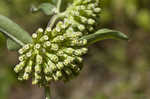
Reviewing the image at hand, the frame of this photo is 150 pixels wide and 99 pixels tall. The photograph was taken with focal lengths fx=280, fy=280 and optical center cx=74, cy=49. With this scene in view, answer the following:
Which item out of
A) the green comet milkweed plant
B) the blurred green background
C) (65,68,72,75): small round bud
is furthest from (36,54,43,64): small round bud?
the blurred green background

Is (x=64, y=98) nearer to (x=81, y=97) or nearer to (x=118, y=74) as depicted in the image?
(x=81, y=97)

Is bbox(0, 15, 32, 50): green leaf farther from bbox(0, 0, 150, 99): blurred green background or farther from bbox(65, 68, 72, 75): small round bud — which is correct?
bbox(0, 0, 150, 99): blurred green background

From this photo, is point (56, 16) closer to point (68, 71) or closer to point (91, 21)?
point (91, 21)

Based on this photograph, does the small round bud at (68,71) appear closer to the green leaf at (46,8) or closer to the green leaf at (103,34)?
the green leaf at (103,34)

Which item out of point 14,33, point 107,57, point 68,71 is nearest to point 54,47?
point 68,71

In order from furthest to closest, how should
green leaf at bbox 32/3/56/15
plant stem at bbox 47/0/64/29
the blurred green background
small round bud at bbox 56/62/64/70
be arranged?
the blurred green background
green leaf at bbox 32/3/56/15
plant stem at bbox 47/0/64/29
small round bud at bbox 56/62/64/70

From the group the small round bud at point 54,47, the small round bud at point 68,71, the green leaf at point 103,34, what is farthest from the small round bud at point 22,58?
the green leaf at point 103,34

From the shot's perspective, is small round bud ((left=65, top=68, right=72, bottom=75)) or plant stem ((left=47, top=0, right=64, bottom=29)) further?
plant stem ((left=47, top=0, right=64, bottom=29))
